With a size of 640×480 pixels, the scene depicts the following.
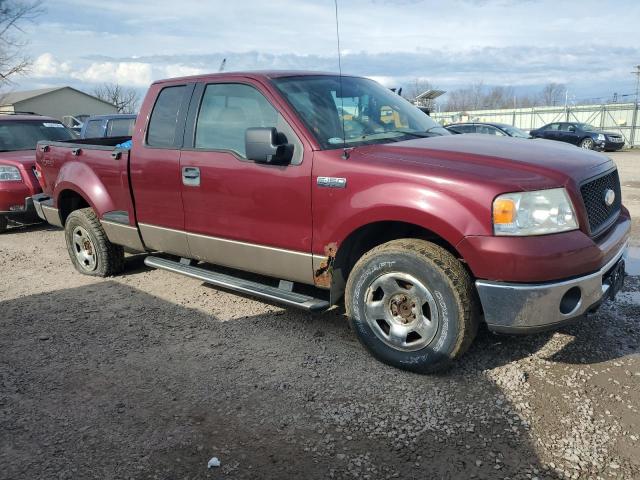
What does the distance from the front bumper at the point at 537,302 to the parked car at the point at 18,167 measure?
24.6ft

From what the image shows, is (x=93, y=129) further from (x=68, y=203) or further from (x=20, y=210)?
(x=68, y=203)

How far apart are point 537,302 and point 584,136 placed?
24.9 m

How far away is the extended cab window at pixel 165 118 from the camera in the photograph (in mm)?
4688

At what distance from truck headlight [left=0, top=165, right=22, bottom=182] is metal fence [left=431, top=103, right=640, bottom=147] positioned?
2237cm

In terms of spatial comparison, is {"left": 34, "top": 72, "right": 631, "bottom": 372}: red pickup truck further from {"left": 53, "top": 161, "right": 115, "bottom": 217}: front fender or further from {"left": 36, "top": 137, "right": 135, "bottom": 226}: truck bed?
{"left": 53, "top": 161, "right": 115, "bottom": 217}: front fender

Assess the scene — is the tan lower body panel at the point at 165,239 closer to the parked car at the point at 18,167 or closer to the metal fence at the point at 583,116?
Answer: the parked car at the point at 18,167

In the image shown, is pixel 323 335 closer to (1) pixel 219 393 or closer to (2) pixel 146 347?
(1) pixel 219 393

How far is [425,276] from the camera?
10.8ft

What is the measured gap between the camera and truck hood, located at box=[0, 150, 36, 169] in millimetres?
8305

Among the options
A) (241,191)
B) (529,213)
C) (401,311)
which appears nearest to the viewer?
(529,213)

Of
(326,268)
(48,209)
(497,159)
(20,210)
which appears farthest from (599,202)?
(20,210)

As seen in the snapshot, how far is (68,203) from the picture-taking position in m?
6.23

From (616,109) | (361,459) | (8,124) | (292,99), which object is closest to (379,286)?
(361,459)

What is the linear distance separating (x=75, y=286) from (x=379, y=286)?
3.71 metres
